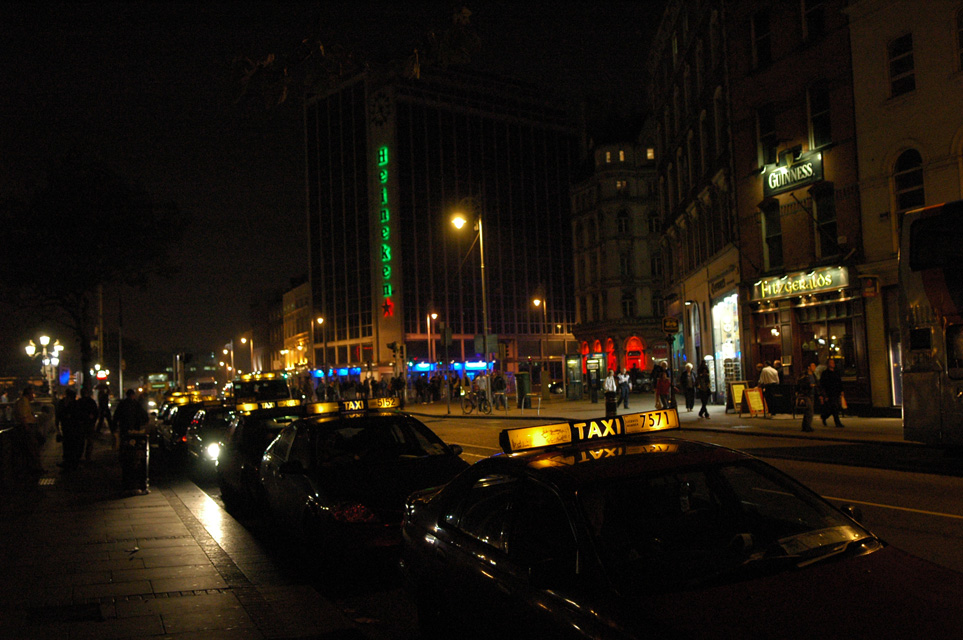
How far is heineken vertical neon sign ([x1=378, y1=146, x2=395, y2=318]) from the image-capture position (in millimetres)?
80250

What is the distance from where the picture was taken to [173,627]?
19.3 ft

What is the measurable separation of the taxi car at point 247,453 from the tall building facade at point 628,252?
54.5 metres

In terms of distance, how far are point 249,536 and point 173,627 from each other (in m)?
4.07

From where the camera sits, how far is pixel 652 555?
371 cm

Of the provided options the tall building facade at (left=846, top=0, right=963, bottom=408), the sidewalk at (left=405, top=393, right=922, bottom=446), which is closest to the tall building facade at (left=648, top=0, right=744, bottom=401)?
the sidewalk at (left=405, top=393, right=922, bottom=446)

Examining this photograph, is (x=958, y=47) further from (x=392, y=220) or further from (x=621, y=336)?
(x=392, y=220)

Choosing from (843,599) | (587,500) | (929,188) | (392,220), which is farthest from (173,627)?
(392,220)

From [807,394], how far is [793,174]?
27.4 feet

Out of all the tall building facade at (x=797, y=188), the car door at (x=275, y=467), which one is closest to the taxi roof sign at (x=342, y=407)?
the car door at (x=275, y=467)

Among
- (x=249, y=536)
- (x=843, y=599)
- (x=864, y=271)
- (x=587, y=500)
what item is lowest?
(x=249, y=536)

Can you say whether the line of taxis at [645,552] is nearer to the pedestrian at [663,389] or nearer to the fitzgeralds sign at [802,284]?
the fitzgeralds sign at [802,284]

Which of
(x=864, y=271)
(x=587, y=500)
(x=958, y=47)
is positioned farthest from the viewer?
(x=864, y=271)

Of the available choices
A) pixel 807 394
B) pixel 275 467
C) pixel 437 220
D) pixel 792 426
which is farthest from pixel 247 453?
pixel 437 220

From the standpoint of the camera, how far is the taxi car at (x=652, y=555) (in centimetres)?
312
